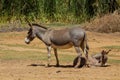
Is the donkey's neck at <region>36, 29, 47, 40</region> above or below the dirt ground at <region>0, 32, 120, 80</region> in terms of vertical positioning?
above

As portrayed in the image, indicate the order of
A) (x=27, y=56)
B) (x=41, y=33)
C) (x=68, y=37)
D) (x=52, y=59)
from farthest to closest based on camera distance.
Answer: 1. (x=27, y=56)
2. (x=52, y=59)
3. (x=41, y=33)
4. (x=68, y=37)

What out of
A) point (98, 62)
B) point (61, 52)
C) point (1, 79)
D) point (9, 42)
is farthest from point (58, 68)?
point (9, 42)

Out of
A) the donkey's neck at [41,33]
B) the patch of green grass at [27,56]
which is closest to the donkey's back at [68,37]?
the donkey's neck at [41,33]

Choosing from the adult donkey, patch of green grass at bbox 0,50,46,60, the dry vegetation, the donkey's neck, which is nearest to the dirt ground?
the dry vegetation

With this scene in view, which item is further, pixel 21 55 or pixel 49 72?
pixel 21 55

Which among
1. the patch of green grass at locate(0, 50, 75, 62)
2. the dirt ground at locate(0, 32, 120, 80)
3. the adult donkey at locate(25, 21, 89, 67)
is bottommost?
the patch of green grass at locate(0, 50, 75, 62)

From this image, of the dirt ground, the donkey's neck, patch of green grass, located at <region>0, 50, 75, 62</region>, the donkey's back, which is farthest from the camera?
patch of green grass, located at <region>0, 50, 75, 62</region>

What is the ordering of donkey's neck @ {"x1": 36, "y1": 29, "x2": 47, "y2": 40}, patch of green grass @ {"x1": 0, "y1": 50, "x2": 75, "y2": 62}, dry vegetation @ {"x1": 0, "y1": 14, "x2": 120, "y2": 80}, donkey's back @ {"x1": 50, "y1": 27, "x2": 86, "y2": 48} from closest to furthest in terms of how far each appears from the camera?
dry vegetation @ {"x1": 0, "y1": 14, "x2": 120, "y2": 80} → donkey's back @ {"x1": 50, "y1": 27, "x2": 86, "y2": 48} → donkey's neck @ {"x1": 36, "y1": 29, "x2": 47, "y2": 40} → patch of green grass @ {"x1": 0, "y1": 50, "x2": 75, "y2": 62}

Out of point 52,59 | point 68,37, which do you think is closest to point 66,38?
point 68,37

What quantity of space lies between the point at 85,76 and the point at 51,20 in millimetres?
23917

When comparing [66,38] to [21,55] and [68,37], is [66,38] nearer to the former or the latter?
[68,37]

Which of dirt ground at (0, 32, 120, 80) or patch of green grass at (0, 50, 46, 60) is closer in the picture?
dirt ground at (0, 32, 120, 80)

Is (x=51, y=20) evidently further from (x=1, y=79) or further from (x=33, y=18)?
(x=1, y=79)

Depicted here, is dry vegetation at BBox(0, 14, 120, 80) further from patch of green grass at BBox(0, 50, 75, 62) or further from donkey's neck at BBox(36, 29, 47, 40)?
donkey's neck at BBox(36, 29, 47, 40)
